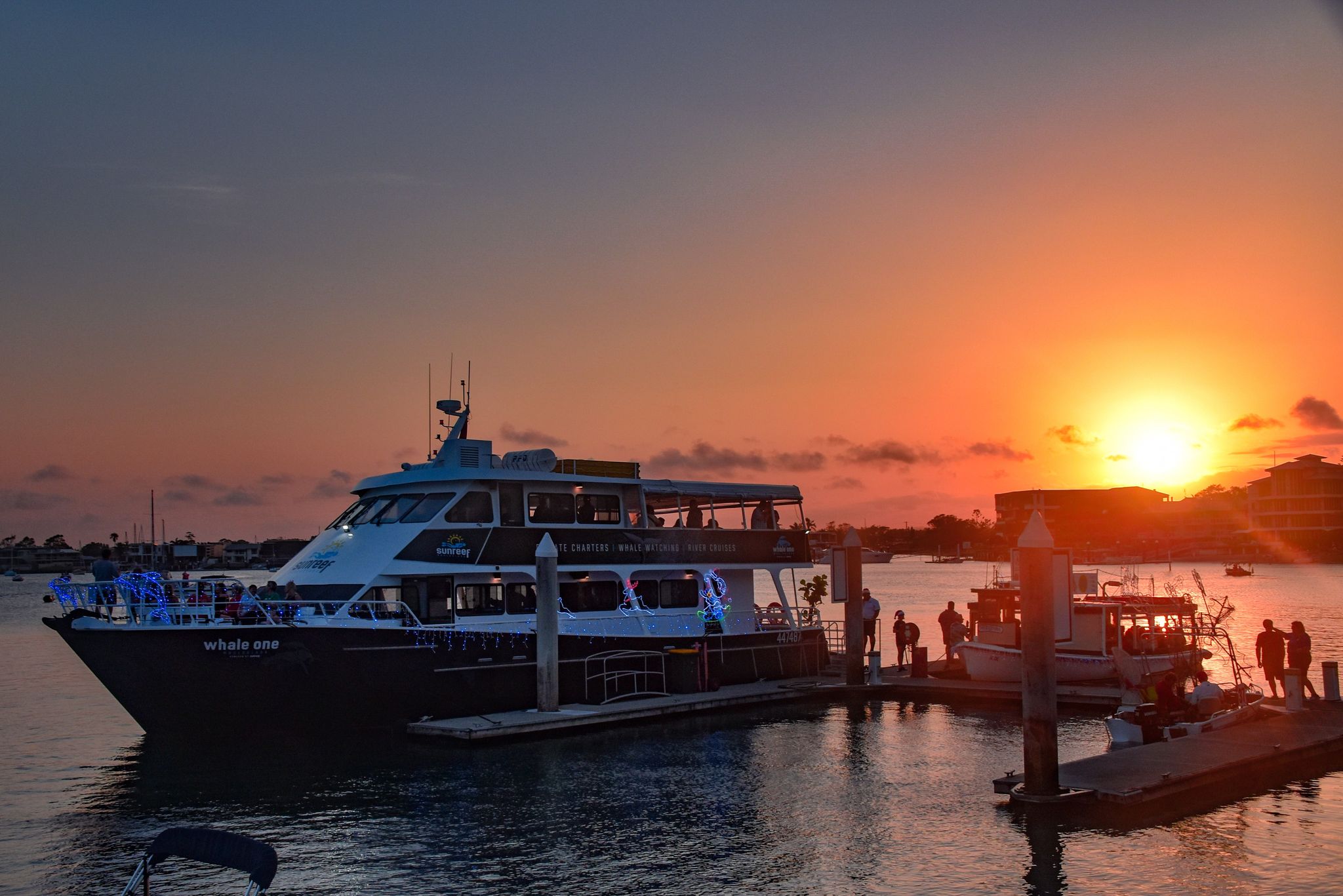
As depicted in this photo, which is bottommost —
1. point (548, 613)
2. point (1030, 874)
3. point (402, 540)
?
point (1030, 874)

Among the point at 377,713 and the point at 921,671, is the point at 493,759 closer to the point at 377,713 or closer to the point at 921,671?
the point at 377,713

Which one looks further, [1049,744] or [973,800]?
[973,800]

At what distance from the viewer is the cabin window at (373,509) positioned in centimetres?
2464

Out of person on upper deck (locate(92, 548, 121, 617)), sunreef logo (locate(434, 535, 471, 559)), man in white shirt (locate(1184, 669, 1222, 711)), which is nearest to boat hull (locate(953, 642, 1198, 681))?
man in white shirt (locate(1184, 669, 1222, 711))

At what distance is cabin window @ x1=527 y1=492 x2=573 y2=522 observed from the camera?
2533 cm

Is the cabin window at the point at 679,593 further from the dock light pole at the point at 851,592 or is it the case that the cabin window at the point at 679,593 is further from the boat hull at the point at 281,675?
the boat hull at the point at 281,675

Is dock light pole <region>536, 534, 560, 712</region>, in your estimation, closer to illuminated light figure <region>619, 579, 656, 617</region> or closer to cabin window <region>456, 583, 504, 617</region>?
cabin window <region>456, 583, 504, 617</region>

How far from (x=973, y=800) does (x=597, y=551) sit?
11.4 meters

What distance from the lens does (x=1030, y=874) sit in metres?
13.6

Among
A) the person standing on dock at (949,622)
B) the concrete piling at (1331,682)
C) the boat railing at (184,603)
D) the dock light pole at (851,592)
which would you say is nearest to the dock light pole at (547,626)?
the boat railing at (184,603)

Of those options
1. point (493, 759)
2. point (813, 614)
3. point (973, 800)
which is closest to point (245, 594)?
point (493, 759)

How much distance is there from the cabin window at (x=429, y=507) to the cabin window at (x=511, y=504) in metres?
1.14

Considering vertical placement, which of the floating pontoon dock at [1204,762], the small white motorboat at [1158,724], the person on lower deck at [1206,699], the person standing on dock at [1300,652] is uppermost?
the person standing on dock at [1300,652]

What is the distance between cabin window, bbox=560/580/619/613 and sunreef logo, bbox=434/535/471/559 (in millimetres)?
3005
